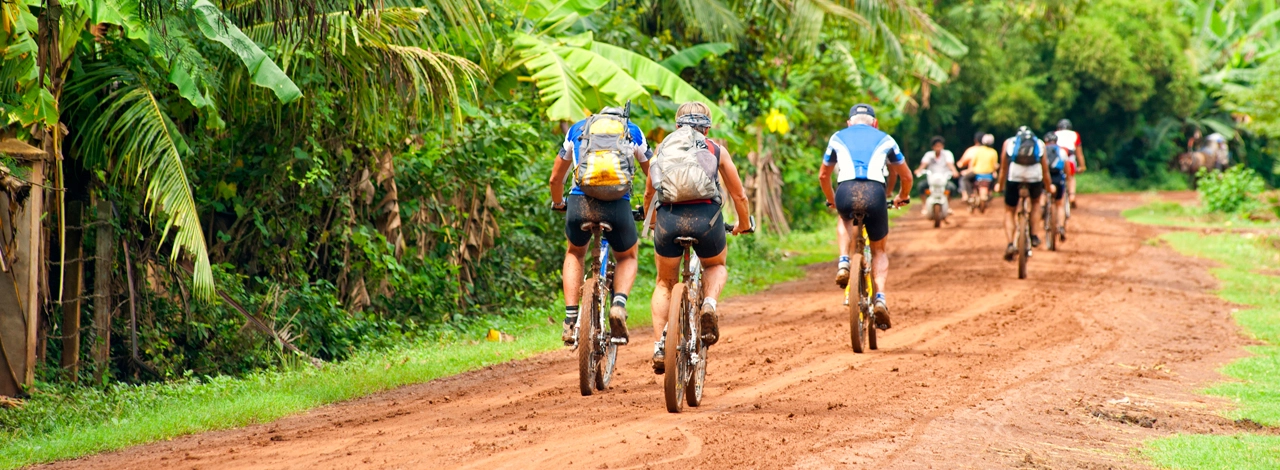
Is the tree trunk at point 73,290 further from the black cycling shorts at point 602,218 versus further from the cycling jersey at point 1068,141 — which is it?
the cycling jersey at point 1068,141

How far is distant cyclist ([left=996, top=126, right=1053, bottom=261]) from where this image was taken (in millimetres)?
15289

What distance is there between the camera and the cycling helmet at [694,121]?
763 centimetres

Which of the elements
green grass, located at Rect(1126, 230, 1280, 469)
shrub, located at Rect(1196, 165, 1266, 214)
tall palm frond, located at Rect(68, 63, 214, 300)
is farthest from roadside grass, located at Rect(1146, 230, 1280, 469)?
shrub, located at Rect(1196, 165, 1266, 214)

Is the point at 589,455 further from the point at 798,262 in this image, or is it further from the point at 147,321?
the point at 798,262

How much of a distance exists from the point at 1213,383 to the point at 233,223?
804cm

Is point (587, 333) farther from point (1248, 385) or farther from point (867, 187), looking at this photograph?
point (1248, 385)

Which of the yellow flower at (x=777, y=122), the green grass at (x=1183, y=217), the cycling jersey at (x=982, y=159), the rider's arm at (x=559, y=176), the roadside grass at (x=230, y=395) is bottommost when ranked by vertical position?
the roadside grass at (x=230, y=395)

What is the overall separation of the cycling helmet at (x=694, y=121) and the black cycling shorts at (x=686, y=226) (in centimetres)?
50

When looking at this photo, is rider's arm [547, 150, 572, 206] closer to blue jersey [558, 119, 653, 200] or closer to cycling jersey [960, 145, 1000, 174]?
blue jersey [558, 119, 653, 200]

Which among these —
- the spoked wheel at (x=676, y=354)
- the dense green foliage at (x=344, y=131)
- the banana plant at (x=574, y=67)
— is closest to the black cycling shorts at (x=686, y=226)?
the spoked wheel at (x=676, y=354)

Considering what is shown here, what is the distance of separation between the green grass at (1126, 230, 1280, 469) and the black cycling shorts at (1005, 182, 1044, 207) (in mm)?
2385

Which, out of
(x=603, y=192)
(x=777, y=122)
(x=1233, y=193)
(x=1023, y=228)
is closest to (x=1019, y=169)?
(x=1023, y=228)

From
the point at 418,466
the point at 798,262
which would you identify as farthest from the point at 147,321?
the point at 798,262

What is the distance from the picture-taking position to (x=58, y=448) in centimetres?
684
